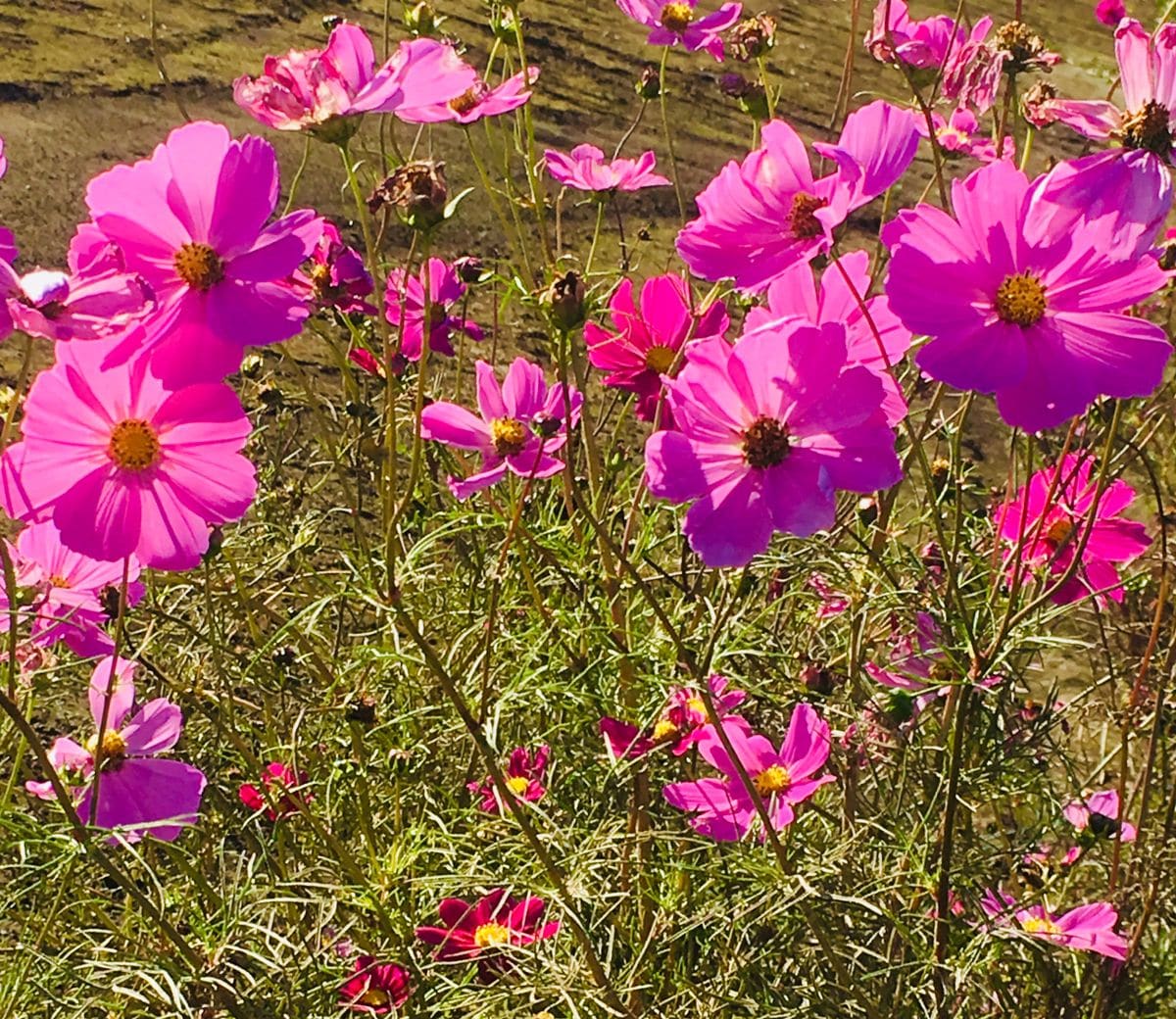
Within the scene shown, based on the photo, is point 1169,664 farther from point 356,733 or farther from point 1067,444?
point 356,733

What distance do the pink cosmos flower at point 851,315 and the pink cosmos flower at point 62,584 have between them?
1.28 feet

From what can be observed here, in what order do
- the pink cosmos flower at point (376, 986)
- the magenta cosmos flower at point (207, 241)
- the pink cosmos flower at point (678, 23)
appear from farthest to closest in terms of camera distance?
the pink cosmos flower at point (678, 23)
the pink cosmos flower at point (376, 986)
the magenta cosmos flower at point (207, 241)

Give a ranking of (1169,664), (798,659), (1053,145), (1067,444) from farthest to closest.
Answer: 1. (1053,145)
2. (798,659)
3. (1169,664)
4. (1067,444)

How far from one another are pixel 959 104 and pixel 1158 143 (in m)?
0.42

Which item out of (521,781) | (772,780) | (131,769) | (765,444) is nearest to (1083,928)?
(772,780)

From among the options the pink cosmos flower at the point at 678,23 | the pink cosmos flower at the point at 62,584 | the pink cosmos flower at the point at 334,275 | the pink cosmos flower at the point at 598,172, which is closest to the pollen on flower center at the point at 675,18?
the pink cosmos flower at the point at 678,23

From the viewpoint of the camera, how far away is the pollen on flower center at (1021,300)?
56cm

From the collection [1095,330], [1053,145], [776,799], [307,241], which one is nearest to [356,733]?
[776,799]

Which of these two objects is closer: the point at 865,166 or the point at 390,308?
the point at 865,166

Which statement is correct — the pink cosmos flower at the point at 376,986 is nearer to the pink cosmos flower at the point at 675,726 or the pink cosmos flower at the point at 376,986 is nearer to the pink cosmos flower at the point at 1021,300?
the pink cosmos flower at the point at 675,726

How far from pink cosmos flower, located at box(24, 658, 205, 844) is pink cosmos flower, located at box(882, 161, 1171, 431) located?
509 millimetres

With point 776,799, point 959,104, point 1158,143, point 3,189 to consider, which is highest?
point 3,189

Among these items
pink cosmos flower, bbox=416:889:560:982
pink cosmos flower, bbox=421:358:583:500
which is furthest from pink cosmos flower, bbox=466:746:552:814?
pink cosmos flower, bbox=421:358:583:500

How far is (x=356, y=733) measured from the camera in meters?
0.94
